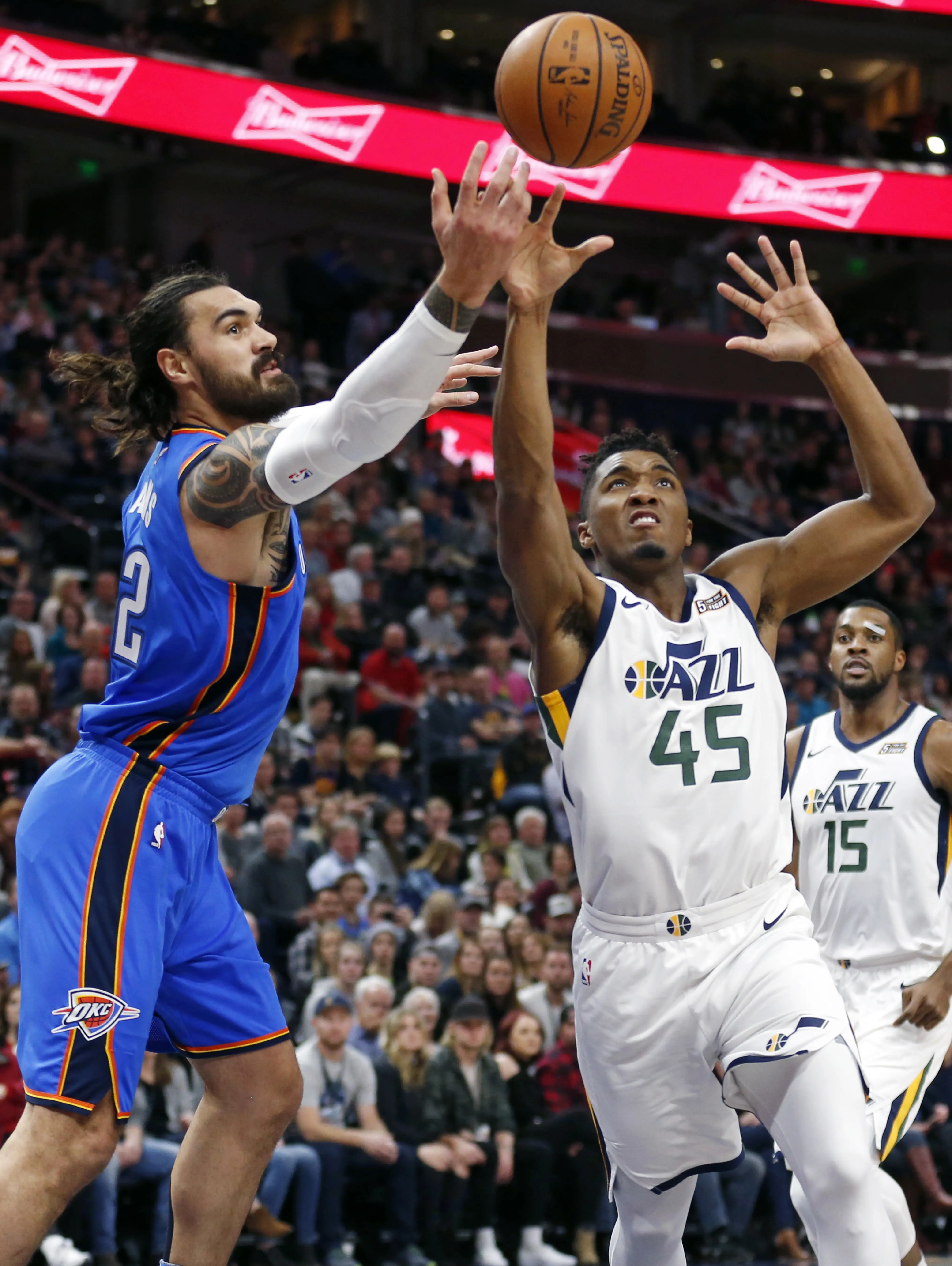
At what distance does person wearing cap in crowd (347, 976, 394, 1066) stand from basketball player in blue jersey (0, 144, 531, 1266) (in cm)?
466

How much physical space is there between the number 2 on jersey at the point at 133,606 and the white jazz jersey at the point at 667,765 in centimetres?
110

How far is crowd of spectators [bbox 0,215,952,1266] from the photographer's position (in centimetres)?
840

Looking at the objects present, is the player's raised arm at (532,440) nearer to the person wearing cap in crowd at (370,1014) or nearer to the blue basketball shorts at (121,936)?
the blue basketball shorts at (121,936)

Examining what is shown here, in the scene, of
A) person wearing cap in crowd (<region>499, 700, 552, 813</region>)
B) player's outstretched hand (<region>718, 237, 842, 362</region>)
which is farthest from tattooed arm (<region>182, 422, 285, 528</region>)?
person wearing cap in crowd (<region>499, 700, 552, 813</region>)

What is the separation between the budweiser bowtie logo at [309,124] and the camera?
19500 mm

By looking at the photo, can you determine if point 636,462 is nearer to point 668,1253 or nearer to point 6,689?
point 668,1253

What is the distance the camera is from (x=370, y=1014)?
8836 mm

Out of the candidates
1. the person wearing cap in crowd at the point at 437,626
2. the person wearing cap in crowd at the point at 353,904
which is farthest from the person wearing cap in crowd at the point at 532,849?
the person wearing cap in crowd at the point at 437,626

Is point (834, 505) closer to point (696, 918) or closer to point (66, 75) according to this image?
point (696, 918)

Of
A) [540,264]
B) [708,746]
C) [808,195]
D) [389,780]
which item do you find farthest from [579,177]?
[708,746]

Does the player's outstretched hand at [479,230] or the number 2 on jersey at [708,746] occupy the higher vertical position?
the player's outstretched hand at [479,230]

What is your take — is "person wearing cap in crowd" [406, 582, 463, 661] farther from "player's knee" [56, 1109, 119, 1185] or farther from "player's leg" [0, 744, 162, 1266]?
"player's knee" [56, 1109, 119, 1185]

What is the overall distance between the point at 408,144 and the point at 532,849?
39.2 feet

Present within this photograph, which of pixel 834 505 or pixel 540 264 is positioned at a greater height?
pixel 540 264
